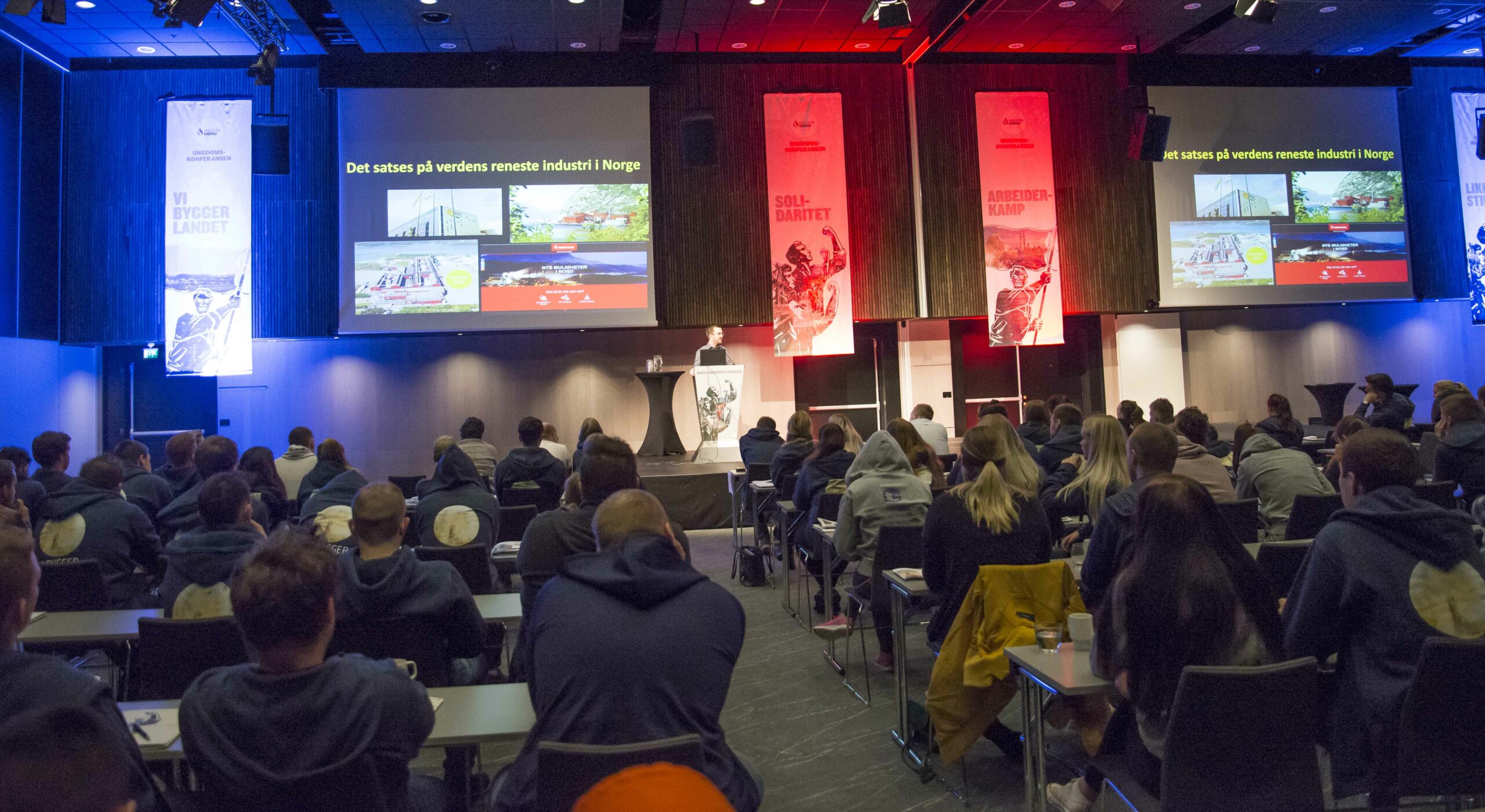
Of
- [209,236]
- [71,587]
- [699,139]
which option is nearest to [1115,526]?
[71,587]

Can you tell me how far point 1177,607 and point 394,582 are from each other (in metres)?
2.04

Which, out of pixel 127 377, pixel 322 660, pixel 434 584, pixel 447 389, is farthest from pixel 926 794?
pixel 127 377

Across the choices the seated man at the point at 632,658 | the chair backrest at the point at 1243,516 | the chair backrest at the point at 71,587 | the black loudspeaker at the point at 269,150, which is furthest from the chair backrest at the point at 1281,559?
the black loudspeaker at the point at 269,150

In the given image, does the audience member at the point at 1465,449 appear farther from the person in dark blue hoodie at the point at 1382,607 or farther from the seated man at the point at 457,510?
the seated man at the point at 457,510

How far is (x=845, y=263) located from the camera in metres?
11.4

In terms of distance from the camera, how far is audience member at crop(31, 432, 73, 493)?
16.9 feet

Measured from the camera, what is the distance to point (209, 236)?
35.6 feet

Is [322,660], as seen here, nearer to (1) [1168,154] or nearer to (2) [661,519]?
(2) [661,519]

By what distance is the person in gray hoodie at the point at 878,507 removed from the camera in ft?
14.7

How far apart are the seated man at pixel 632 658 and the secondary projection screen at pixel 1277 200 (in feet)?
37.5

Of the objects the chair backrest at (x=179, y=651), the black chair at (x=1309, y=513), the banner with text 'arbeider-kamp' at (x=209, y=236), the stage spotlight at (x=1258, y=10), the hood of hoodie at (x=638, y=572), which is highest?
the stage spotlight at (x=1258, y=10)

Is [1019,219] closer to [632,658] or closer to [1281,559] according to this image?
[1281,559]

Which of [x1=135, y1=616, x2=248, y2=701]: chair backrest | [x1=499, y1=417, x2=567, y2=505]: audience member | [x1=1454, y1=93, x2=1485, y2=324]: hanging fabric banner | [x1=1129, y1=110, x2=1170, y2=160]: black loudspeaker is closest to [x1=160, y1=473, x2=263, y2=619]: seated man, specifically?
[x1=135, y1=616, x2=248, y2=701]: chair backrest

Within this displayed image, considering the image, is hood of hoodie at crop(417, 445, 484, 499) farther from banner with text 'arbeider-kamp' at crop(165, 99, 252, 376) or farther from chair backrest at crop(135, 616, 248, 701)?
banner with text 'arbeider-kamp' at crop(165, 99, 252, 376)
